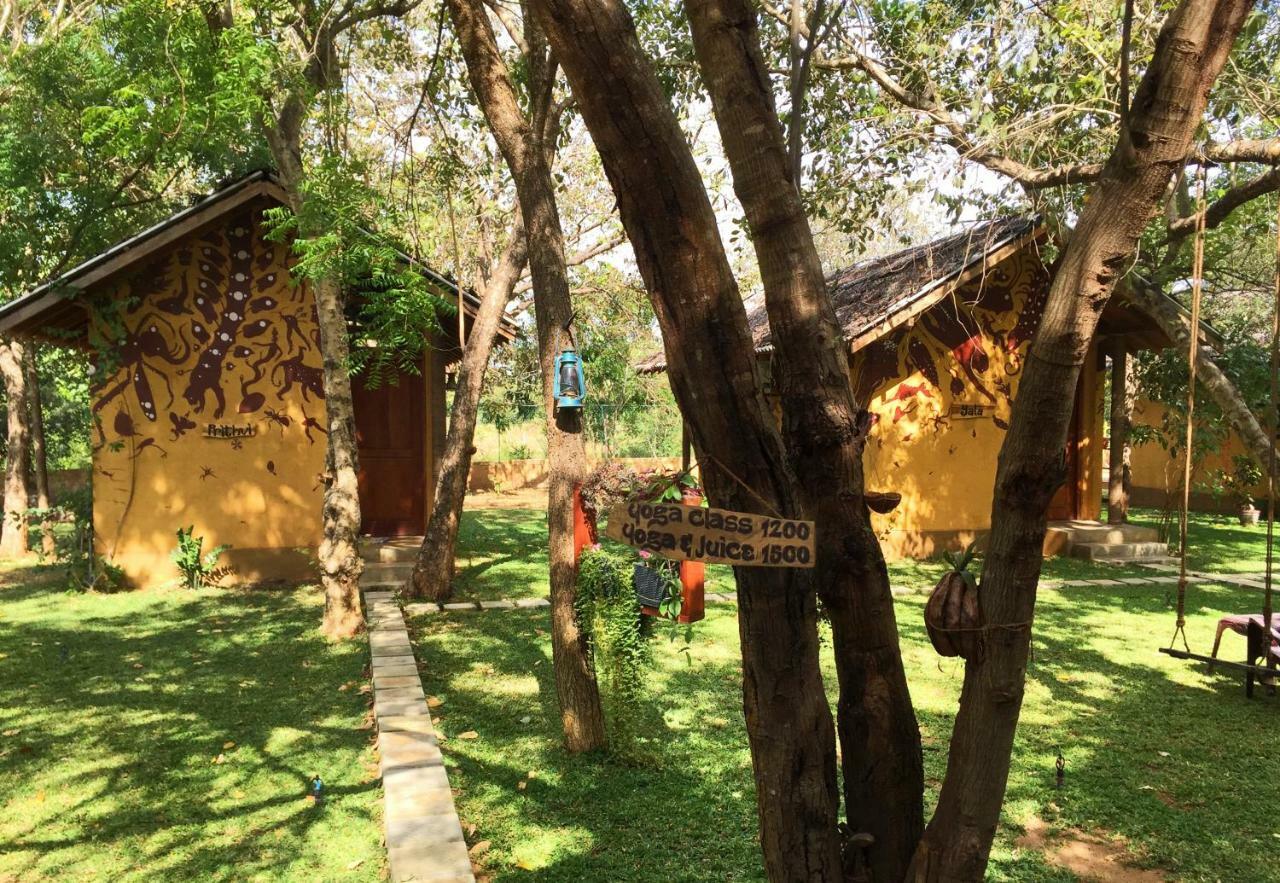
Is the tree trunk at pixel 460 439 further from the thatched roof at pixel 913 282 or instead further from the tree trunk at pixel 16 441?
the tree trunk at pixel 16 441

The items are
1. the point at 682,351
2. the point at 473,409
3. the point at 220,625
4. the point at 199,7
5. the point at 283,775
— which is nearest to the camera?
the point at 682,351

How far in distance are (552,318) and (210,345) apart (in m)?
7.16

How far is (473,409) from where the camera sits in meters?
9.20

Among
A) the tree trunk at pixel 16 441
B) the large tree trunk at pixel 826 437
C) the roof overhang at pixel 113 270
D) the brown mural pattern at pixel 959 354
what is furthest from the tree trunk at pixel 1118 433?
the tree trunk at pixel 16 441

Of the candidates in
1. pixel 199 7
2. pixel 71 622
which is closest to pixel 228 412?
pixel 71 622

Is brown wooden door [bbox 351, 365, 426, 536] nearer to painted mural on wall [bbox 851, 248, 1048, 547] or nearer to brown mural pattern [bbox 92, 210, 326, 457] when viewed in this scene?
Result: brown mural pattern [bbox 92, 210, 326, 457]

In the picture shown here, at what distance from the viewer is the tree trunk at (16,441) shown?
11.3m

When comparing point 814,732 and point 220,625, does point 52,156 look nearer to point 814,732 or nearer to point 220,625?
point 220,625

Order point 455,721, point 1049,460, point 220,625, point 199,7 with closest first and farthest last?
1. point 1049,460
2. point 455,721
3. point 199,7
4. point 220,625

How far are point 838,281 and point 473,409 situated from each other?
24.2 ft

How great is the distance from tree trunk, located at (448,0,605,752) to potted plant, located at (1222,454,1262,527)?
11.0 m

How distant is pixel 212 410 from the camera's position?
10.2 m

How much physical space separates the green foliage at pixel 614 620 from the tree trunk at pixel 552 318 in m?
0.08

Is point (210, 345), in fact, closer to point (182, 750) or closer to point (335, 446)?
point (335, 446)
